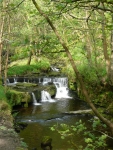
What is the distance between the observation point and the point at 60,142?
10539mm

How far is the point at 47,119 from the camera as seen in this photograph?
47.2 ft

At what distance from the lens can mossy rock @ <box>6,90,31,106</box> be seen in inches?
672

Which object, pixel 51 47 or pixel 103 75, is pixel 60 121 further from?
pixel 51 47

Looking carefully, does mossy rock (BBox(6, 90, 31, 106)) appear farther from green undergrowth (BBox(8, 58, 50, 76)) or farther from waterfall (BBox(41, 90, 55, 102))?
green undergrowth (BBox(8, 58, 50, 76))

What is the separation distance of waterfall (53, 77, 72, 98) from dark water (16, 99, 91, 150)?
1942mm

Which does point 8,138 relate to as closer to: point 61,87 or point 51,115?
point 51,115

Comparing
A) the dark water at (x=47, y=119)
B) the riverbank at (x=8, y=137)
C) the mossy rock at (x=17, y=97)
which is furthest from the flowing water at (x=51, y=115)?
the riverbank at (x=8, y=137)

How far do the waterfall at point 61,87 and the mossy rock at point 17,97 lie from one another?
4.15 m

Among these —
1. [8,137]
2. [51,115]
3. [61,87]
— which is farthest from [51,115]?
[61,87]

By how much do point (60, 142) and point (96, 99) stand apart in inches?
244

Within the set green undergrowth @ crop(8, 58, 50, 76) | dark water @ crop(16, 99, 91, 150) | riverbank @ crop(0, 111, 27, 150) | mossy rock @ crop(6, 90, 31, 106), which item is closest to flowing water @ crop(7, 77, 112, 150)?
dark water @ crop(16, 99, 91, 150)

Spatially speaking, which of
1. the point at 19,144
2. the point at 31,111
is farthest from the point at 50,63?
the point at 19,144

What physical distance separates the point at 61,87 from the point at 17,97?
6.72 metres

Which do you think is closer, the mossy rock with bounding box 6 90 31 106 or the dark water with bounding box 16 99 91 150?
the dark water with bounding box 16 99 91 150
